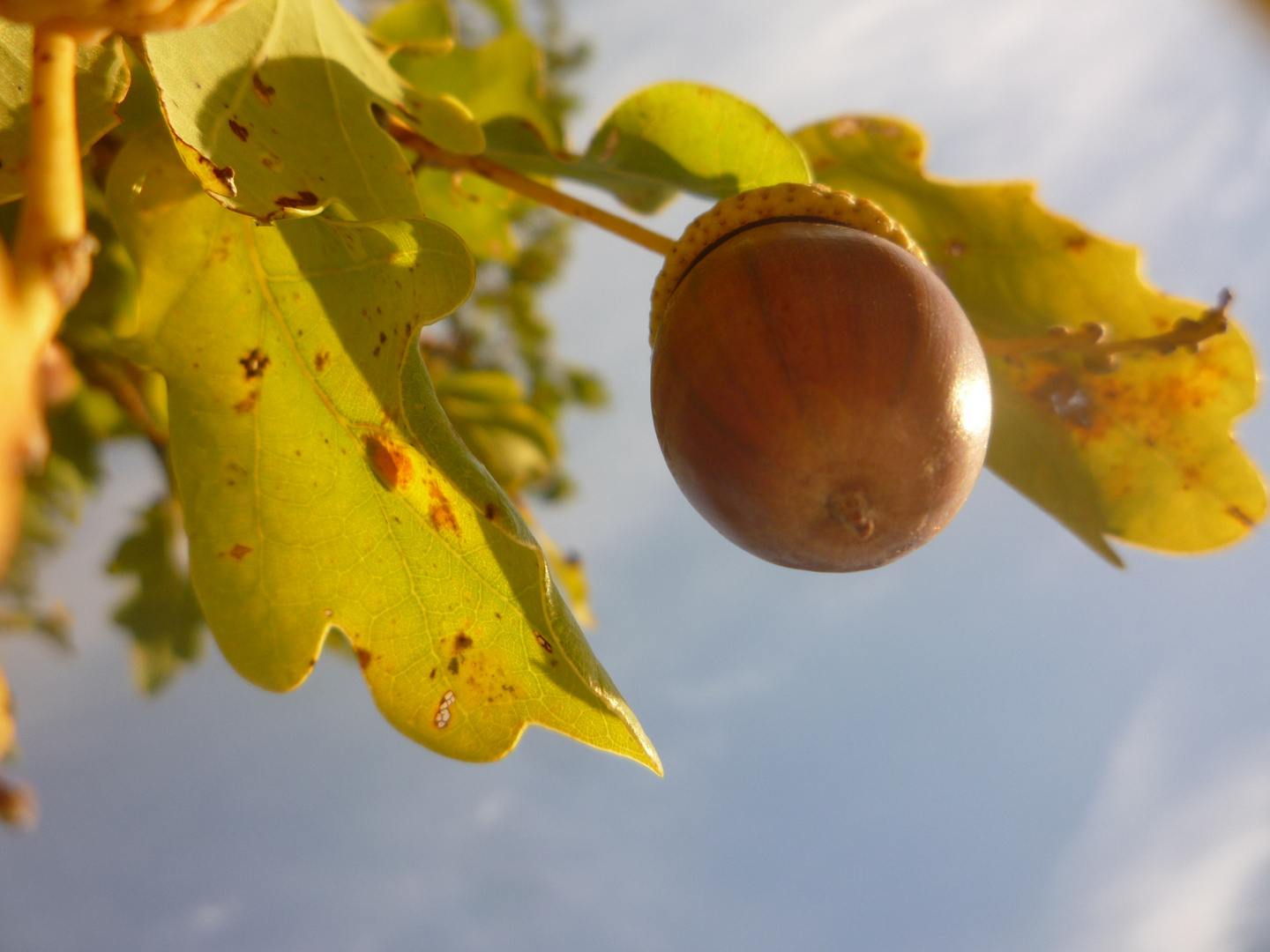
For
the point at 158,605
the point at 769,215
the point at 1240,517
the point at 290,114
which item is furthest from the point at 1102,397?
the point at 158,605

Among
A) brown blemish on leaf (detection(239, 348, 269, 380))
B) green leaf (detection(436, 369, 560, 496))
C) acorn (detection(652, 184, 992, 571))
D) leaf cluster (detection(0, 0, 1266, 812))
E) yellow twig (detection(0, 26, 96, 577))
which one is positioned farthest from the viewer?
green leaf (detection(436, 369, 560, 496))

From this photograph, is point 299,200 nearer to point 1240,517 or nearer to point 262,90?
point 262,90

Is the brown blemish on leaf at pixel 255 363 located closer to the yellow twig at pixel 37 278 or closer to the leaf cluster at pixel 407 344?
the leaf cluster at pixel 407 344

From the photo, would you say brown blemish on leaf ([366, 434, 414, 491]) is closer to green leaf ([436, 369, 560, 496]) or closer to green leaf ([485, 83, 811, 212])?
green leaf ([485, 83, 811, 212])

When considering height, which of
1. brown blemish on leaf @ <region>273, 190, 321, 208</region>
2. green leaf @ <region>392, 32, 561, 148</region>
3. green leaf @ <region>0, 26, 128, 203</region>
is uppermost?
green leaf @ <region>392, 32, 561, 148</region>

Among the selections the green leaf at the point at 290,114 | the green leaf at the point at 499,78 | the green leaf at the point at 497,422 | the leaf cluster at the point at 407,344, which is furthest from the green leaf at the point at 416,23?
the green leaf at the point at 497,422

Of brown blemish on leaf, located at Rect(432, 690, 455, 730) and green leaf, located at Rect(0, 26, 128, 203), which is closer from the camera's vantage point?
green leaf, located at Rect(0, 26, 128, 203)

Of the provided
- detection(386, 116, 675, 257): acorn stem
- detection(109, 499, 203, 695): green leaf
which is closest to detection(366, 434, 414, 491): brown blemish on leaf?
detection(386, 116, 675, 257): acorn stem
